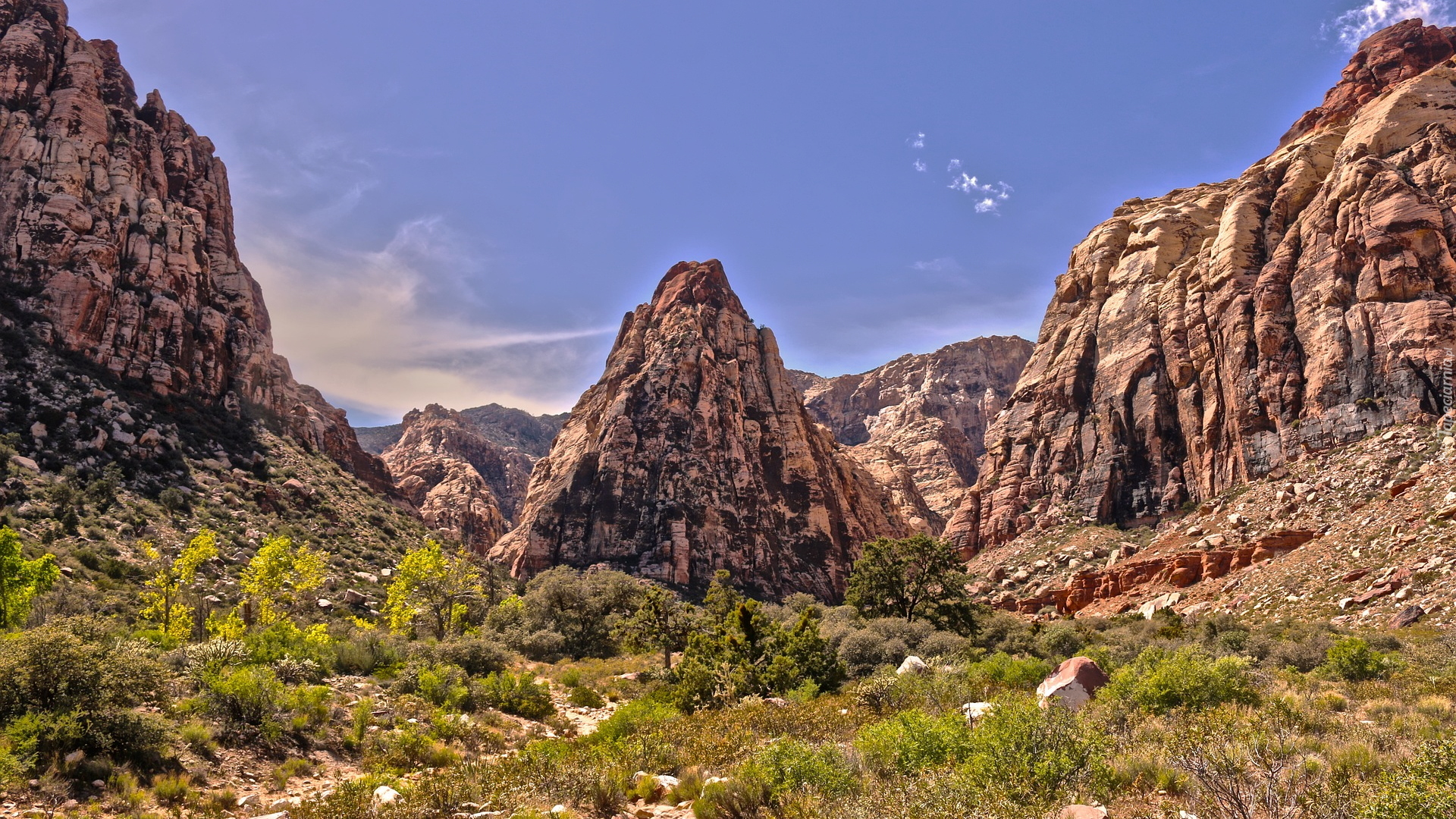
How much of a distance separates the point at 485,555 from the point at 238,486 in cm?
6146

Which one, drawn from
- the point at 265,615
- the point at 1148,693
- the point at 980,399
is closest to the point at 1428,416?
the point at 1148,693

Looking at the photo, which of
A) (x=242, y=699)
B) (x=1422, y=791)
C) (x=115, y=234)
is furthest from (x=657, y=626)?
(x=115, y=234)

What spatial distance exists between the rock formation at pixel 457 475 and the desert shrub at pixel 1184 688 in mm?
92980

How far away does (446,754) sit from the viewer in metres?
13.4

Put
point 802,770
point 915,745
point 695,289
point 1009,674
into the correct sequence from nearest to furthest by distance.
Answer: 1. point 802,770
2. point 915,745
3. point 1009,674
4. point 695,289

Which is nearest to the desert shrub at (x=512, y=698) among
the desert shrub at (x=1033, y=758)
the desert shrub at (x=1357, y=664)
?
the desert shrub at (x=1033, y=758)

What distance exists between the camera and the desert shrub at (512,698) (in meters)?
19.1

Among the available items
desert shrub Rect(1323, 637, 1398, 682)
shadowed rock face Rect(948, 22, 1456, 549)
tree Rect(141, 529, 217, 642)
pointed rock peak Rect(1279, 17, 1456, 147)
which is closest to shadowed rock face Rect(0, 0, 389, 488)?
tree Rect(141, 529, 217, 642)

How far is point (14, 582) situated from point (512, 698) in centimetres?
1871

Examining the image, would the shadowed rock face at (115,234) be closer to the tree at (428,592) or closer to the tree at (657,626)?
the tree at (428,592)

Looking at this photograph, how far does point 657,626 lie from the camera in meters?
30.9

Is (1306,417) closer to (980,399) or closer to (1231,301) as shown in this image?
(1231,301)

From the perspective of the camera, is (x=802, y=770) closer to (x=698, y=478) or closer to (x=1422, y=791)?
(x=1422, y=791)

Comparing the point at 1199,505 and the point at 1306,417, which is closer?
the point at 1306,417
